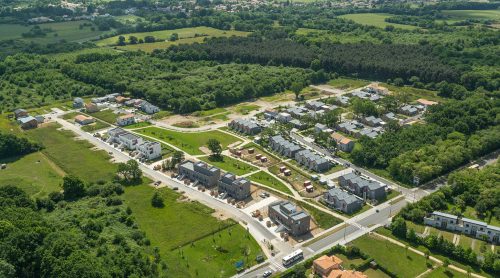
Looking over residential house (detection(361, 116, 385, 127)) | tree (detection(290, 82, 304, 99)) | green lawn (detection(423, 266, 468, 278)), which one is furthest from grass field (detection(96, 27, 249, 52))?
green lawn (detection(423, 266, 468, 278))

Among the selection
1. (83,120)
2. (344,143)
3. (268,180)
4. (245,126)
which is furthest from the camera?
(83,120)

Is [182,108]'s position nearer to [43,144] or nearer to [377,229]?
[43,144]

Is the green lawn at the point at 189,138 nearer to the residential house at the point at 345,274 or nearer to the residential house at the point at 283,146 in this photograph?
the residential house at the point at 283,146

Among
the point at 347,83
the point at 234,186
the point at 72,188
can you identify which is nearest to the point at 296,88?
the point at 347,83

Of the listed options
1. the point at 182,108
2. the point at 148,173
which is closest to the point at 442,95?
the point at 182,108

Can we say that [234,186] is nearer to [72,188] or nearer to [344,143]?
[72,188]

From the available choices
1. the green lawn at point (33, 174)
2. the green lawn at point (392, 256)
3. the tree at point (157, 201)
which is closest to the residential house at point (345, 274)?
the green lawn at point (392, 256)

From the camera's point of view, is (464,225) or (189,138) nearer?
(464,225)
